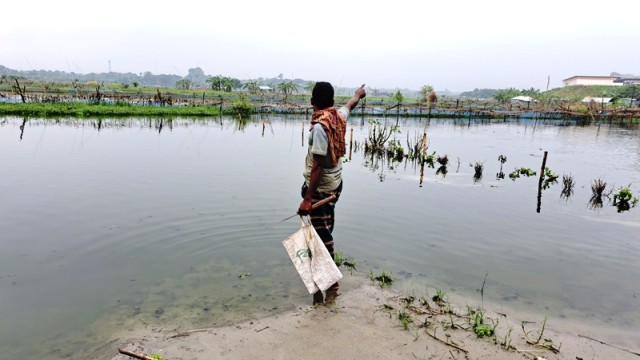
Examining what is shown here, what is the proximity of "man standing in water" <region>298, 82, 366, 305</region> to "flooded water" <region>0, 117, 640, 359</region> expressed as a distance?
77 centimetres

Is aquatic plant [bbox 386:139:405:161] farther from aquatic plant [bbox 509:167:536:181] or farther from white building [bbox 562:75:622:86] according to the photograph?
white building [bbox 562:75:622:86]

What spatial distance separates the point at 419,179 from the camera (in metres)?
10.3

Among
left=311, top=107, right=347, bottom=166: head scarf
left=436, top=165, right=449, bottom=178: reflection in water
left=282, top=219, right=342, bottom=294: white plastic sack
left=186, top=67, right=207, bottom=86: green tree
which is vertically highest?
left=186, top=67, right=207, bottom=86: green tree

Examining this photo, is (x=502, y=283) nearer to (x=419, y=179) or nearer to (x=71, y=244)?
(x=71, y=244)

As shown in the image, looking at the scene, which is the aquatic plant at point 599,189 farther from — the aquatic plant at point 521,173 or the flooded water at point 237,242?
the aquatic plant at point 521,173

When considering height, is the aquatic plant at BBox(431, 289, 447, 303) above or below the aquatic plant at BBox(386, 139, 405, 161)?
below

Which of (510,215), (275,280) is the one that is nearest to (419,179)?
(510,215)

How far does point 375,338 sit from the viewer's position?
9.96ft

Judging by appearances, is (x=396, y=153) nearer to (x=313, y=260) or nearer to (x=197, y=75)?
(x=313, y=260)

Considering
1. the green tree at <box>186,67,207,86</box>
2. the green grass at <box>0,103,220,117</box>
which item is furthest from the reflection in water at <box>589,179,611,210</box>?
the green tree at <box>186,67,207,86</box>

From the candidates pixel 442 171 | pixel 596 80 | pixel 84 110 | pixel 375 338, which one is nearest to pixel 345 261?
pixel 375 338

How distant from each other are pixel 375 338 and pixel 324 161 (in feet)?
4.65

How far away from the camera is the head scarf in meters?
3.17

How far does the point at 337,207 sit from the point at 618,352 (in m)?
4.55
